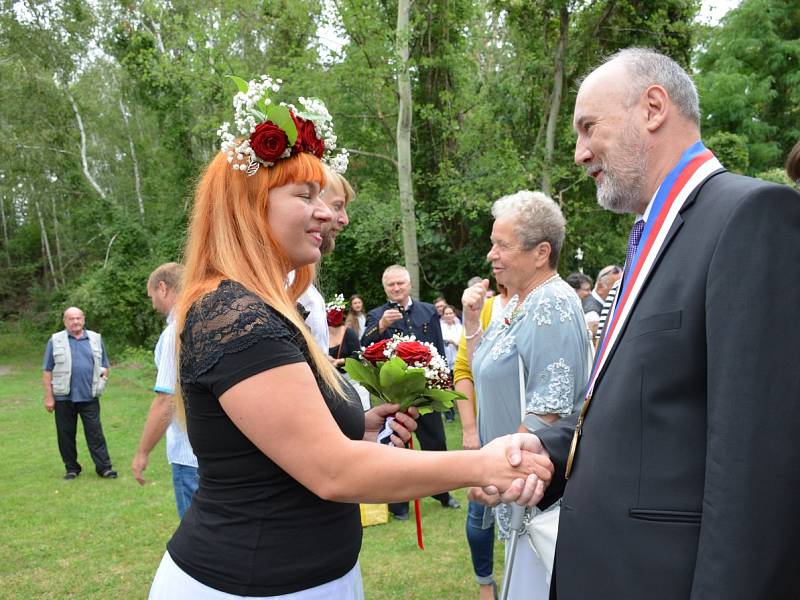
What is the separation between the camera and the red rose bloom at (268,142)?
2268mm

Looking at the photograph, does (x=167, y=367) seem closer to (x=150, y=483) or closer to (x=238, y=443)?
(x=238, y=443)

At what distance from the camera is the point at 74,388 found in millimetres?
Result: 9539

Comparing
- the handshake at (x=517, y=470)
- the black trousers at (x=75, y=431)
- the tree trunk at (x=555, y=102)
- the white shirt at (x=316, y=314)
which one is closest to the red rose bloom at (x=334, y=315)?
the white shirt at (x=316, y=314)

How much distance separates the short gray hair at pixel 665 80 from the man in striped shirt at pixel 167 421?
350 centimetres

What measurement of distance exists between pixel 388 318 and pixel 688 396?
5726mm

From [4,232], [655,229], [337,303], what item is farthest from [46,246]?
[655,229]

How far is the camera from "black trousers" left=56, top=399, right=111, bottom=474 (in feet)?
31.5

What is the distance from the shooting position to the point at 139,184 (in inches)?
1299

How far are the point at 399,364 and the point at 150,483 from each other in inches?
287

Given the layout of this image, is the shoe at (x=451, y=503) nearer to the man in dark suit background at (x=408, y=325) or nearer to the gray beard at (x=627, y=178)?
the man in dark suit background at (x=408, y=325)

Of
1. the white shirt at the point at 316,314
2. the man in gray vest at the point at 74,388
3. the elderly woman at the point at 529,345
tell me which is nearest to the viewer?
the elderly woman at the point at 529,345

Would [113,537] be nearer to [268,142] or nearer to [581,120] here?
[268,142]

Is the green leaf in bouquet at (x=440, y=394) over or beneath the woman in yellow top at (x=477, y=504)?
over

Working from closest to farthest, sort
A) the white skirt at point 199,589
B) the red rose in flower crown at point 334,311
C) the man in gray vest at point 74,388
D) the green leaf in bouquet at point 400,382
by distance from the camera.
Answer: the white skirt at point 199,589 → the green leaf in bouquet at point 400,382 → the red rose in flower crown at point 334,311 → the man in gray vest at point 74,388
